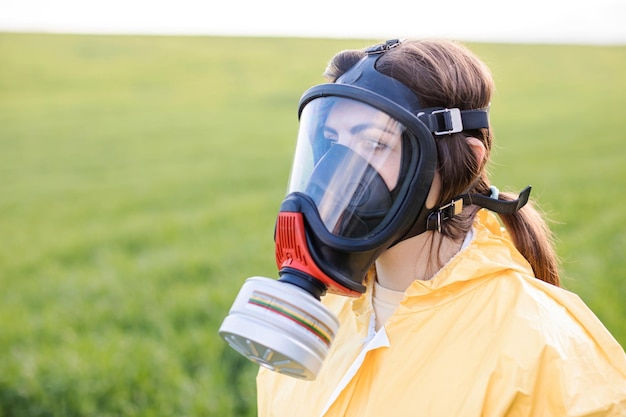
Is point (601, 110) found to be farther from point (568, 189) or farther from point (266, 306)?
point (266, 306)

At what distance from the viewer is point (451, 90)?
5.86 feet

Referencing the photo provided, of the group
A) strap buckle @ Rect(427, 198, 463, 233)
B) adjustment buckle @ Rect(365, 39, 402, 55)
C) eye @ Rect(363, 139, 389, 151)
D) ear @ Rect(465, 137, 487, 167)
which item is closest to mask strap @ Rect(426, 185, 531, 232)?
strap buckle @ Rect(427, 198, 463, 233)

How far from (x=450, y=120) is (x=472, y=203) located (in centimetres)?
31

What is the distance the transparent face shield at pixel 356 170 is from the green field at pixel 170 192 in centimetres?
73

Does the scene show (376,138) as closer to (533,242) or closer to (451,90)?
(451,90)

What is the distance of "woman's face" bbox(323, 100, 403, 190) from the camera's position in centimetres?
173

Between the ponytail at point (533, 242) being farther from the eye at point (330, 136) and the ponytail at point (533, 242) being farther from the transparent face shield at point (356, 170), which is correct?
the eye at point (330, 136)

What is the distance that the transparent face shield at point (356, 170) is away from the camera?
5.71 ft

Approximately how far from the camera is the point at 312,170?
1.83 m

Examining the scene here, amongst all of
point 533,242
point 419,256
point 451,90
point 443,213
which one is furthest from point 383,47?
point 533,242

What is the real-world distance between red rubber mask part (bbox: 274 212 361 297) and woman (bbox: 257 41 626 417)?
Answer: 10 cm

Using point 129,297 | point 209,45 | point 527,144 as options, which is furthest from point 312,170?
point 209,45

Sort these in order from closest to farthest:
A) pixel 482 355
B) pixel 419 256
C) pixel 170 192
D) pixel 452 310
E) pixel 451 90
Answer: pixel 482 355, pixel 452 310, pixel 451 90, pixel 419 256, pixel 170 192

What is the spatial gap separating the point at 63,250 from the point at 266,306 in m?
7.32
